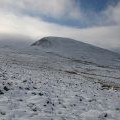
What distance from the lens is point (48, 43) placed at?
5940 inches

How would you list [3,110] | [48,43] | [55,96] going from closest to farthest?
[3,110]
[55,96]
[48,43]

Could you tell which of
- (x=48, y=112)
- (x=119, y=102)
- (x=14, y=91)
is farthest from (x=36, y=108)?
(x=119, y=102)

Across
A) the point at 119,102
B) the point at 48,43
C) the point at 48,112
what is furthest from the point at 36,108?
the point at 48,43

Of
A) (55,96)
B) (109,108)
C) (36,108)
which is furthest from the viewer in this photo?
(55,96)

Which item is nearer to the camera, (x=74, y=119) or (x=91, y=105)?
(x=74, y=119)

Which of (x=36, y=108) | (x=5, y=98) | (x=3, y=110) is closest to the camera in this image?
(x=3, y=110)

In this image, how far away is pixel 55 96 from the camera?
1677 centimetres

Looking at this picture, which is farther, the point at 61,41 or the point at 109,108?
the point at 61,41

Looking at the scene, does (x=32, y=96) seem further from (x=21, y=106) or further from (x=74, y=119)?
(x=74, y=119)

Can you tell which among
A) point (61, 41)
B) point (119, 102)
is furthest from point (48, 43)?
point (119, 102)

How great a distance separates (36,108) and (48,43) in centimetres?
13808

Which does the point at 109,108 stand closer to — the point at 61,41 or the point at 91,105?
the point at 91,105

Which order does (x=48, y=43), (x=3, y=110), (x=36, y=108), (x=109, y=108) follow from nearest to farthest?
(x=3, y=110) → (x=36, y=108) → (x=109, y=108) → (x=48, y=43)

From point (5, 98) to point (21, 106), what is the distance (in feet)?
4.82
